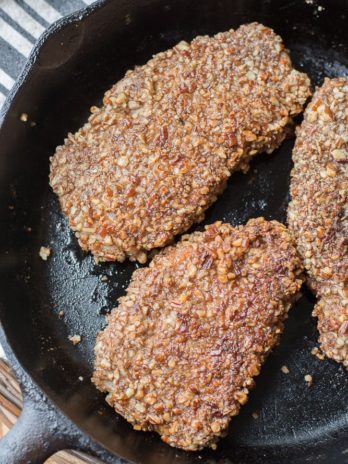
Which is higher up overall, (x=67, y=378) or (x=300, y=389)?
(x=67, y=378)

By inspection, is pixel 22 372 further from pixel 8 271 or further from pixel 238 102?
pixel 238 102

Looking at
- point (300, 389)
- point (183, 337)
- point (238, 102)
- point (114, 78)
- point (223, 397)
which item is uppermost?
point (114, 78)

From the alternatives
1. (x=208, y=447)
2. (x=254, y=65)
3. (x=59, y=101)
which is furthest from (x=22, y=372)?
(x=254, y=65)

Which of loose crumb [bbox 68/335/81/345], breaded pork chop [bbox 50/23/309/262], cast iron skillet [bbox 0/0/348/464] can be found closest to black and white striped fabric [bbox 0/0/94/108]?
cast iron skillet [bbox 0/0/348/464]

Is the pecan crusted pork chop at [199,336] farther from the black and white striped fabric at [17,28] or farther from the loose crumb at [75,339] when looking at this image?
the black and white striped fabric at [17,28]

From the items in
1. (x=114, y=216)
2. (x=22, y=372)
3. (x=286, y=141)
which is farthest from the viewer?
(x=286, y=141)

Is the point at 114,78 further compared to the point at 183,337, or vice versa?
the point at 114,78

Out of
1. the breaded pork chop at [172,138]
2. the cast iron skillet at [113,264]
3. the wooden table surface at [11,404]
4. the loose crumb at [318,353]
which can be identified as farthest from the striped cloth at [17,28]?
the loose crumb at [318,353]
